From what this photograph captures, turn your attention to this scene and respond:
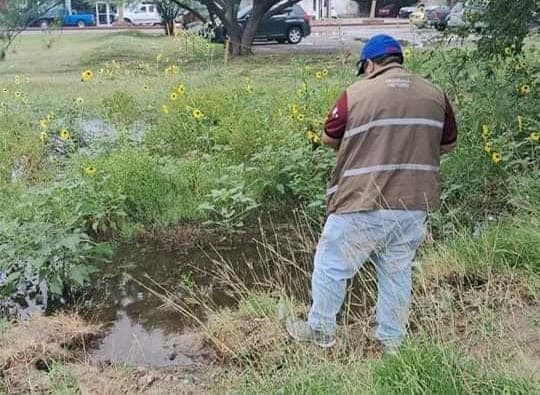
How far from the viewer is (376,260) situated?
3.88 metres

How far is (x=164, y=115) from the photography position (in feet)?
27.1

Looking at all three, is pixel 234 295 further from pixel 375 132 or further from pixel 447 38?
pixel 447 38

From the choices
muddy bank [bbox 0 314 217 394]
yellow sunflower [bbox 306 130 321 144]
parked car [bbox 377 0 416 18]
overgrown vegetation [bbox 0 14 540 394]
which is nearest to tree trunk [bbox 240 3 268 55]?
overgrown vegetation [bbox 0 14 540 394]

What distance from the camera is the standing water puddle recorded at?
14.2ft

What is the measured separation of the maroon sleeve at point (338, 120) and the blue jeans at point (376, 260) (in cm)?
41

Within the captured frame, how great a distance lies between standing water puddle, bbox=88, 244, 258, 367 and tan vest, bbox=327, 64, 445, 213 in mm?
1457

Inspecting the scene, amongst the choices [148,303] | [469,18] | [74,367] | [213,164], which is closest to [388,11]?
[469,18]

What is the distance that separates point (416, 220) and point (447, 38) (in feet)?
15.6

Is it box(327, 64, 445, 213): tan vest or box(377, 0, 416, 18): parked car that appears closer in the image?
box(327, 64, 445, 213): tan vest

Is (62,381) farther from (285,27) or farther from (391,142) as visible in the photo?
(285,27)

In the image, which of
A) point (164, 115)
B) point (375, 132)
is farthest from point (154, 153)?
point (375, 132)

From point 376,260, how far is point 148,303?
74.0 inches

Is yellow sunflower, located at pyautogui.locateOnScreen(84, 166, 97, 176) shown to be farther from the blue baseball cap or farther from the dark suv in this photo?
the dark suv

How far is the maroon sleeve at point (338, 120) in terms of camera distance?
3607 millimetres
